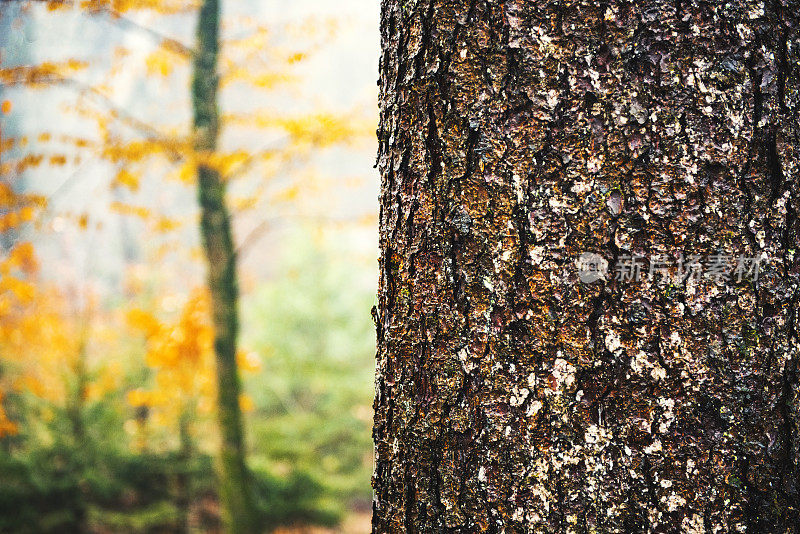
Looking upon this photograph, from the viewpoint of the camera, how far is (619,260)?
0.77 metres

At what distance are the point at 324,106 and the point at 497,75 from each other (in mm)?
5237

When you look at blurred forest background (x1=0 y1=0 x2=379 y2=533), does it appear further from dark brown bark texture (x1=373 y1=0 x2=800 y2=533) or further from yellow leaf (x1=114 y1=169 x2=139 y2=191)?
dark brown bark texture (x1=373 y1=0 x2=800 y2=533)

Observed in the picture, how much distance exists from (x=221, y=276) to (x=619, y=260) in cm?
488

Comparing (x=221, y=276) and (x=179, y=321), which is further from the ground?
(x=221, y=276)

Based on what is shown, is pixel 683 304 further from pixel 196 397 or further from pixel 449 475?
pixel 196 397

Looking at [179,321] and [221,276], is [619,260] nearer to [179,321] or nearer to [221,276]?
[221,276]

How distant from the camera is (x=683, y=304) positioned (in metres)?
0.76

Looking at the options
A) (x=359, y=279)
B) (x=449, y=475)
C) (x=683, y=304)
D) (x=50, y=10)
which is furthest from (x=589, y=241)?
(x=359, y=279)

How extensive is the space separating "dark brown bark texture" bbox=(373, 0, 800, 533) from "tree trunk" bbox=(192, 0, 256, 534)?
464 centimetres

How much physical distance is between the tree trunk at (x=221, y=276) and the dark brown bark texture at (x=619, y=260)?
464 centimetres

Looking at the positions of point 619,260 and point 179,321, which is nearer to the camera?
point 619,260

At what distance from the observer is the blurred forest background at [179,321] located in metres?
4.68

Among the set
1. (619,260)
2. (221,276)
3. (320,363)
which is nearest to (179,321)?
(221,276)

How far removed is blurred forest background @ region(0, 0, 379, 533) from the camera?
4676mm
